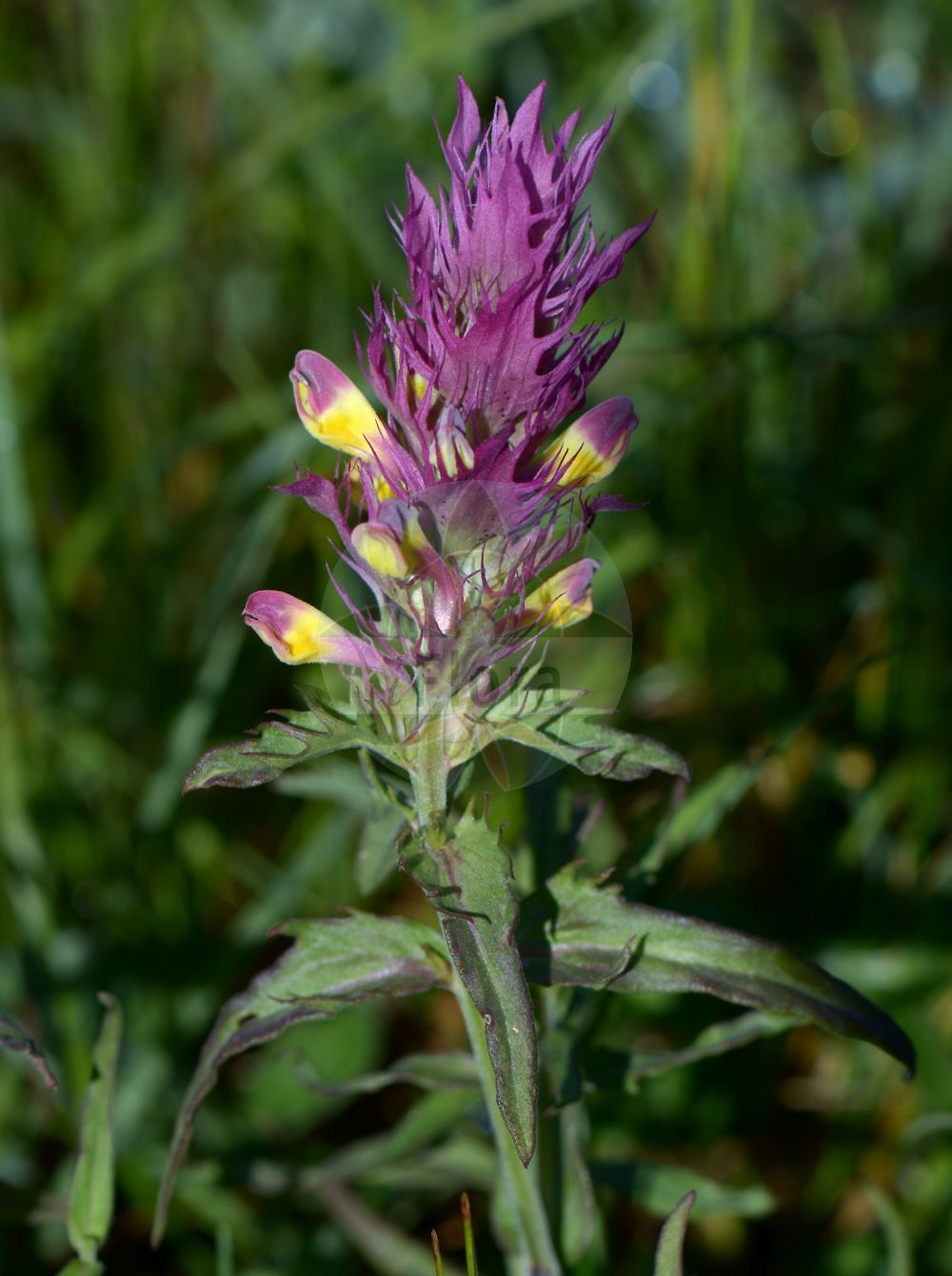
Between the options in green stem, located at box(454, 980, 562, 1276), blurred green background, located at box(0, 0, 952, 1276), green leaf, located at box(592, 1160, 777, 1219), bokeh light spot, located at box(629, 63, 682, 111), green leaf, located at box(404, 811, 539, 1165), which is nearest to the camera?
green leaf, located at box(404, 811, 539, 1165)

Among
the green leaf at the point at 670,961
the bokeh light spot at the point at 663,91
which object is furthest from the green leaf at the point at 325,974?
the bokeh light spot at the point at 663,91

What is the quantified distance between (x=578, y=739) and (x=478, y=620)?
0.14 meters

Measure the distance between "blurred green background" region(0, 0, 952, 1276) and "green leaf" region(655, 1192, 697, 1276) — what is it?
0.39 meters

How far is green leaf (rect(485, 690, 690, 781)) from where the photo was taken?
1041 mm

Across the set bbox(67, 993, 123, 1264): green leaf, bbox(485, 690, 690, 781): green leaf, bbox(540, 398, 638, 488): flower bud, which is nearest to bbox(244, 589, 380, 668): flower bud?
bbox(485, 690, 690, 781): green leaf

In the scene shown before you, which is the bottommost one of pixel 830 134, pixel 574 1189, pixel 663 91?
pixel 574 1189

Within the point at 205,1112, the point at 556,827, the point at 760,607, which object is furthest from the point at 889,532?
the point at 205,1112

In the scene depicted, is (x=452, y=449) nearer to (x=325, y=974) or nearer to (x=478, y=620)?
(x=478, y=620)

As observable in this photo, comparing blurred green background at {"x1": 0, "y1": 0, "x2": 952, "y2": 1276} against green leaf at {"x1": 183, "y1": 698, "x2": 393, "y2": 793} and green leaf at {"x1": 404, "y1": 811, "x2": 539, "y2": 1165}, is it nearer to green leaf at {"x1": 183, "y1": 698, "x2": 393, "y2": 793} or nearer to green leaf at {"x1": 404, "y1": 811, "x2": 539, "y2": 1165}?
green leaf at {"x1": 404, "y1": 811, "x2": 539, "y2": 1165}

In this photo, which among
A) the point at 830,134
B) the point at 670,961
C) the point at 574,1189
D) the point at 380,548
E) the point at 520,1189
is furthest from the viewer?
the point at 830,134

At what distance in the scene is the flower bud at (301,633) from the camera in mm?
1065

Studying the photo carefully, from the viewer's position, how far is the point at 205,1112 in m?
1.90

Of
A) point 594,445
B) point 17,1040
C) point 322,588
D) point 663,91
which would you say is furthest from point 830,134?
point 17,1040

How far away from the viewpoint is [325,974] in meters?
1.18
